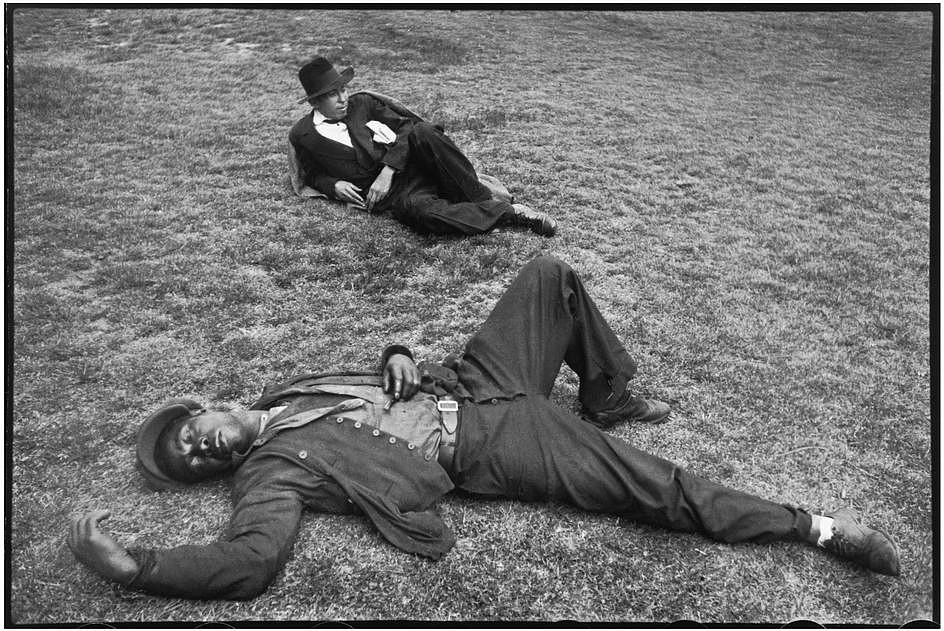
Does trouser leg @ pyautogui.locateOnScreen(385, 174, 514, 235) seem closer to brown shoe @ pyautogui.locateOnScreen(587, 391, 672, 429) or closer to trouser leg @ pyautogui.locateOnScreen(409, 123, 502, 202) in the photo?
trouser leg @ pyautogui.locateOnScreen(409, 123, 502, 202)

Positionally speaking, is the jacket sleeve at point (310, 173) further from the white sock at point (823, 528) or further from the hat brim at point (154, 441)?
the white sock at point (823, 528)

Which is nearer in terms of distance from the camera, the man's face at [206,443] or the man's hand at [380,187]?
the man's face at [206,443]

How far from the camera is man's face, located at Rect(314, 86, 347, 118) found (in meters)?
5.94

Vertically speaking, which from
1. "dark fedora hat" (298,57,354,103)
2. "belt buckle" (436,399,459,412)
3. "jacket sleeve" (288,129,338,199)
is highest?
"dark fedora hat" (298,57,354,103)

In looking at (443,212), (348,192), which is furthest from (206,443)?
(348,192)

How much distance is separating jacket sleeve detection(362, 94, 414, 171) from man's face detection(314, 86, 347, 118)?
0.25m

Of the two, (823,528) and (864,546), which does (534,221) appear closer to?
(823,528)

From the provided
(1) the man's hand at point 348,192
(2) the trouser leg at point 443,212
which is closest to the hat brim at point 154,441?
(2) the trouser leg at point 443,212

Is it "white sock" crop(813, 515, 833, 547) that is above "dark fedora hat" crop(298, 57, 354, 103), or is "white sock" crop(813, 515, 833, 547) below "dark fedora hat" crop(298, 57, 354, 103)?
below

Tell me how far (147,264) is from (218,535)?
269 cm

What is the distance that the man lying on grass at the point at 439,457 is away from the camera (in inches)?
120

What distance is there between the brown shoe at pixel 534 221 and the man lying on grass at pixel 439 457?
2.22m

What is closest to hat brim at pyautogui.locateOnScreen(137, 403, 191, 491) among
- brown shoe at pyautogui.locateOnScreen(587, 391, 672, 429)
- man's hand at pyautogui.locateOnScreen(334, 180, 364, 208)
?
brown shoe at pyautogui.locateOnScreen(587, 391, 672, 429)

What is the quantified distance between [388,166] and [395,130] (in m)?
0.40
